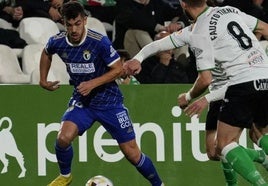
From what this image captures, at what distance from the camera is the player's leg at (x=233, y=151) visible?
10.3 meters

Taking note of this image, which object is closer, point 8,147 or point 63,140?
point 63,140

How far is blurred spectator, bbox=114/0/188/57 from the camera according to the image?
14797 mm

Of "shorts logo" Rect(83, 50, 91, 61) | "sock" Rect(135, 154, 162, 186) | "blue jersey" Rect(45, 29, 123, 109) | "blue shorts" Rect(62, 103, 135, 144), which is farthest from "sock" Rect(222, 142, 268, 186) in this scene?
"shorts logo" Rect(83, 50, 91, 61)

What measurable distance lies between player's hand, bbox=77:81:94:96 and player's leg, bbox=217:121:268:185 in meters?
1.41

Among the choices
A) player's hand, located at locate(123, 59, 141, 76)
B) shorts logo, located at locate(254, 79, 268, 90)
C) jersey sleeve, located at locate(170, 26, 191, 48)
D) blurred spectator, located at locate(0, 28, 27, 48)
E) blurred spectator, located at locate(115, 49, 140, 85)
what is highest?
jersey sleeve, located at locate(170, 26, 191, 48)

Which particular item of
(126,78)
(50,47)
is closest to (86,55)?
(50,47)

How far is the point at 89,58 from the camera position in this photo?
11.4 metres

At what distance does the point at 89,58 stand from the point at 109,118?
0.68 m

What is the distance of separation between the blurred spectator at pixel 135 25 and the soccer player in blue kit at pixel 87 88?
3.10 meters

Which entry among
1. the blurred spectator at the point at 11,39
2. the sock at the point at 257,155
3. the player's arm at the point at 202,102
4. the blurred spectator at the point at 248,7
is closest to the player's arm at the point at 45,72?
the player's arm at the point at 202,102

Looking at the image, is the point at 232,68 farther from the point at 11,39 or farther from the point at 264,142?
the point at 11,39

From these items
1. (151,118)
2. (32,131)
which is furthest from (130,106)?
(32,131)

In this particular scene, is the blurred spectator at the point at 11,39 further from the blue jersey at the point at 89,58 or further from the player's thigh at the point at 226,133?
the player's thigh at the point at 226,133

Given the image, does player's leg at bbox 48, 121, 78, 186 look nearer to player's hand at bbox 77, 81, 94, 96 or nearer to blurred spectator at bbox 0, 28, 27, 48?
player's hand at bbox 77, 81, 94, 96
